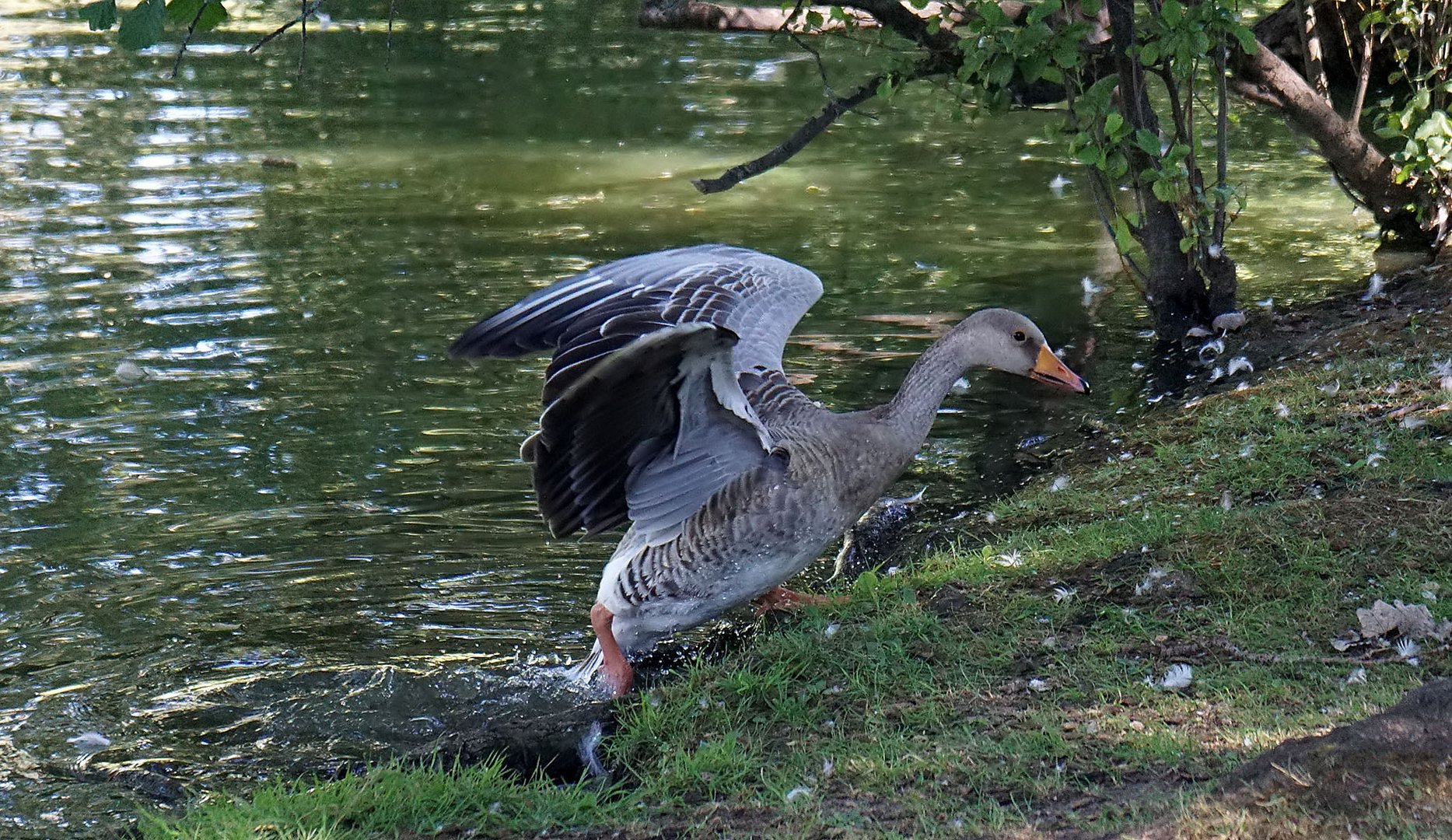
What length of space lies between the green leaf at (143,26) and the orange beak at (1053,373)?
10.2ft

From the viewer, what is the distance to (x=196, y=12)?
3.46 metres

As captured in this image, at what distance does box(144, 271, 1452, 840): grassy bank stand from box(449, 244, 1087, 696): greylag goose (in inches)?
13.1

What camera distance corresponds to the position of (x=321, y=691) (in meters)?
4.77

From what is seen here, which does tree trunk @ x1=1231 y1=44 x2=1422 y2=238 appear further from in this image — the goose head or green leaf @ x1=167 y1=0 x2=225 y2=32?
green leaf @ x1=167 y1=0 x2=225 y2=32

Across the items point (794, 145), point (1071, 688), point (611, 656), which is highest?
point (794, 145)

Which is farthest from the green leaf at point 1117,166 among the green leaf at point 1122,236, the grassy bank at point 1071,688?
the grassy bank at point 1071,688

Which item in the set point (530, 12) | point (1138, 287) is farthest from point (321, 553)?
point (530, 12)

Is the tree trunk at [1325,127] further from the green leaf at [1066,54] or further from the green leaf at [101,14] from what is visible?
the green leaf at [101,14]

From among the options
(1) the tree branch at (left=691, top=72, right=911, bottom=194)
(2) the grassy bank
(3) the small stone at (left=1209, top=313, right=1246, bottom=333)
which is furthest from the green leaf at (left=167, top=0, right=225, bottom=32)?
(3) the small stone at (left=1209, top=313, right=1246, bottom=333)

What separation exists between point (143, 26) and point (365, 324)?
199 inches

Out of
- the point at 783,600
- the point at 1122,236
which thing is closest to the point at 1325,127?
the point at 1122,236

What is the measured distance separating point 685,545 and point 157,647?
73.7 inches

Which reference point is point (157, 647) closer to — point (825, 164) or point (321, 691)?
point (321, 691)

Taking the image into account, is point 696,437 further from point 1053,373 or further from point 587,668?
point 1053,373
